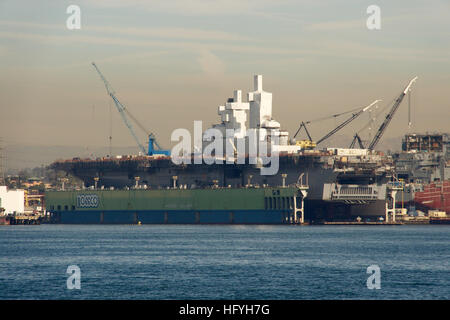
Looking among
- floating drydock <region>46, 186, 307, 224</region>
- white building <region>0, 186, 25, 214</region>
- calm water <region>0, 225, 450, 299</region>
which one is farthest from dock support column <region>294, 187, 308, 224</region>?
white building <region>0, 186, 25, 214</region>

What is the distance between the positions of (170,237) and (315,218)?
141 ft

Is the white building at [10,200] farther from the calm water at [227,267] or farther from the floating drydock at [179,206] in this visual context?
the calm water at [227,267]

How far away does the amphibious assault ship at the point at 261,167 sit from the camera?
14238 cm

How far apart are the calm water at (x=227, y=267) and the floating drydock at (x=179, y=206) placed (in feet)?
127

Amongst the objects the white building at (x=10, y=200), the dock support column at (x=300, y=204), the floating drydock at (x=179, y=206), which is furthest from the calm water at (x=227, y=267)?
the white building at (x=10, y=200)

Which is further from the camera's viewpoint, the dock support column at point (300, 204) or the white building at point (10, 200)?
the white building at point (10, 200)

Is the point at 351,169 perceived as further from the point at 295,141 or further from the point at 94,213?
the point at 94,213

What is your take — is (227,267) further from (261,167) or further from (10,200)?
(10,200)

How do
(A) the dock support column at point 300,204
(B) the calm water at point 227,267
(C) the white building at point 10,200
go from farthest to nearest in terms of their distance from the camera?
(C) the white building at point 10,200
(A) the dock support column at point 300,204
(B) the calm water at point 227,267

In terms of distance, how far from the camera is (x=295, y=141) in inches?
6678

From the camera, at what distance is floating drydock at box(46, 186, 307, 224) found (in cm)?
14412

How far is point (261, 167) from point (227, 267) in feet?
258

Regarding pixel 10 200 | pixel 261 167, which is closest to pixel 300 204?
pixel 261 167
